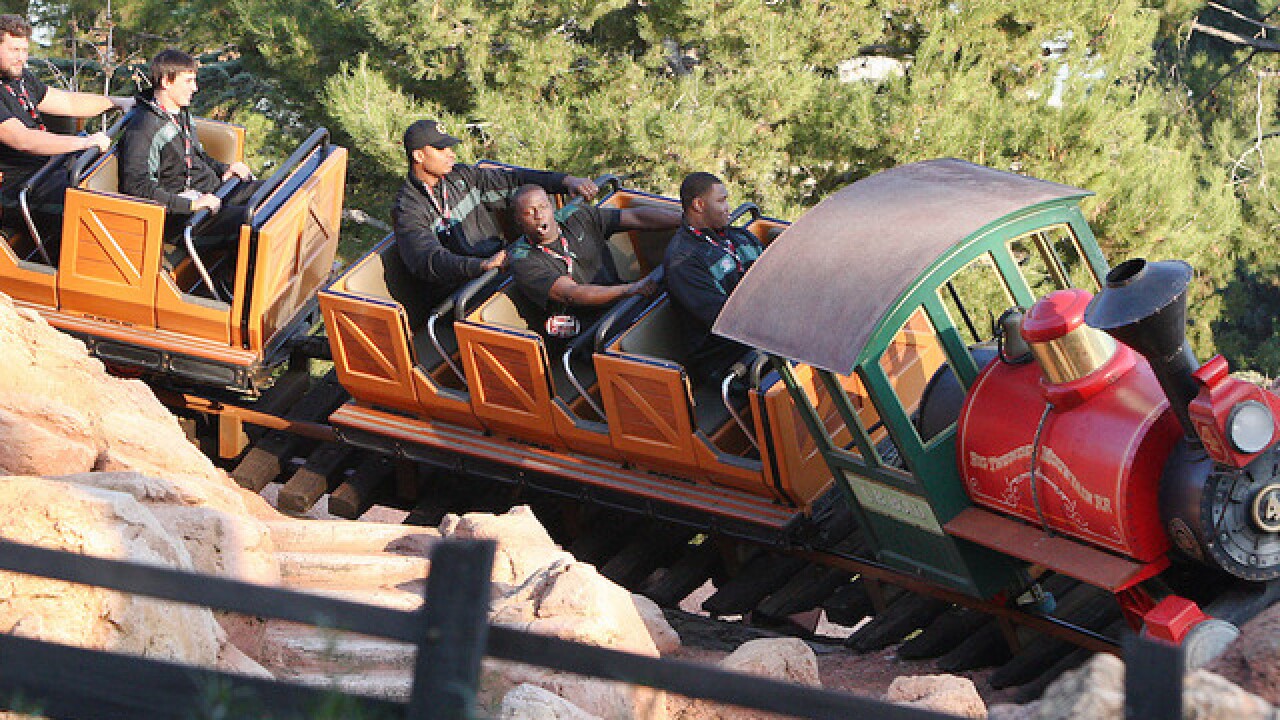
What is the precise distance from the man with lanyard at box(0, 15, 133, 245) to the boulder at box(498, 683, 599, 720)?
5846mm

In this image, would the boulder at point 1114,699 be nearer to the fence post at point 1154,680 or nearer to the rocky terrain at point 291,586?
the rocky terrain at point 291,586

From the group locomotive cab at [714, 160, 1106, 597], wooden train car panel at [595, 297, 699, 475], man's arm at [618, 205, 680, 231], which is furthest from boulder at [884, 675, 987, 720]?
man's arm at [618, 205, 680, 231]

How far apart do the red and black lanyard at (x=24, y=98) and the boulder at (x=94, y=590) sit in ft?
18.7

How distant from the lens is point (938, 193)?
259 inches

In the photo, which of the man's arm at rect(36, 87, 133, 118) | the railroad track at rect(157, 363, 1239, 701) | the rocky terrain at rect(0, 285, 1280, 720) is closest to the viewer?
the rocky terrain at rect(0, 285, 1280, 720)

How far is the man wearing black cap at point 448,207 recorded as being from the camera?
853cm

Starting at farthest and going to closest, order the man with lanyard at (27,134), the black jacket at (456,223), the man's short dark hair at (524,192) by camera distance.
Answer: the man with lanyard at (27,134) < the black jacket at (456,223) < the man's short dark hair at (524,192)

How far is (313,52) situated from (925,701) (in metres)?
11.9

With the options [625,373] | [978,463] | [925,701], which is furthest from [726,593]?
[925,701]

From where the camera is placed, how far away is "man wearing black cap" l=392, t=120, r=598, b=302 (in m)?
8.53

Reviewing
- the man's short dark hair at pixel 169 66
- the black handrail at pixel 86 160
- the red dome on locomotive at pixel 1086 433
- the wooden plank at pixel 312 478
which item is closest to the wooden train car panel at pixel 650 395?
the red dome on locomotive at pixel 1086 433

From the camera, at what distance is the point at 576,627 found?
5.52m

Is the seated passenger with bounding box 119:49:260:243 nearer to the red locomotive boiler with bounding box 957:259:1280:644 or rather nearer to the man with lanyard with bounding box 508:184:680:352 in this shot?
the man with lanyard with bounding box 508:184:680:352

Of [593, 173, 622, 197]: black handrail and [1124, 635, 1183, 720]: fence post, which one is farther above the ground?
[1124, 635, 1183, 720]: fence post
